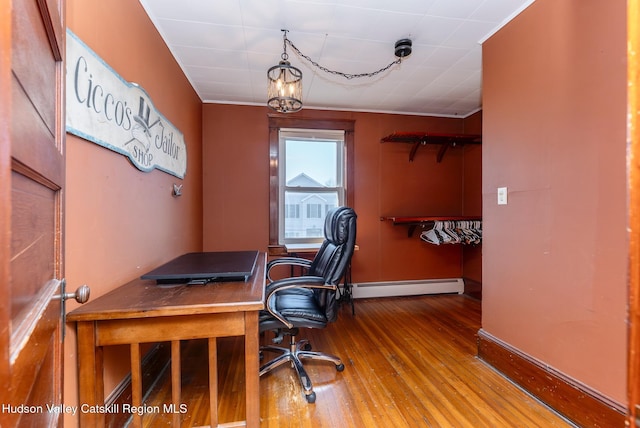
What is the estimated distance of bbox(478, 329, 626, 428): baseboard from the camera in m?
1.27

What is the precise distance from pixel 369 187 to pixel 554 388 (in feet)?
8.12

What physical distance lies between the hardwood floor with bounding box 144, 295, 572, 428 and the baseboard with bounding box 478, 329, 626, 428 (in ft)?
0.20

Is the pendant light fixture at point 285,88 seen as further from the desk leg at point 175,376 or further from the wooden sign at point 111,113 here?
the desk leg at point 175,376

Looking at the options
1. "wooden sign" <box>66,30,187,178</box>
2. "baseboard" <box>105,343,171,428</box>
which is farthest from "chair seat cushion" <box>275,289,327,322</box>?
"wooden sign" <box>66,30,187,178</box>

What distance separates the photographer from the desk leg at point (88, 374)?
1.05 meters

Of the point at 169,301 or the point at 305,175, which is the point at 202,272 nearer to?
the point at 169,301

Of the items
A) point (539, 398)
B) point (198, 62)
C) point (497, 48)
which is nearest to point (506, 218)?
point (539, 398)

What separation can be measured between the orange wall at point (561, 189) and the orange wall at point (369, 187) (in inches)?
61.8

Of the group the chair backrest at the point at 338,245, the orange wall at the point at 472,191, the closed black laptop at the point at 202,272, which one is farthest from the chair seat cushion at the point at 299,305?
the orange wall at the point at 472,191

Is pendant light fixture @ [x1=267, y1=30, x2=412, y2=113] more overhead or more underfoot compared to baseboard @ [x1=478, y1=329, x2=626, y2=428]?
more overhead

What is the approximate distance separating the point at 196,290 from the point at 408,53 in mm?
2222

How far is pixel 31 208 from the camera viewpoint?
20.8 inches

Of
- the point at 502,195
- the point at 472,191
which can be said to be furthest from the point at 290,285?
the point at 472,191

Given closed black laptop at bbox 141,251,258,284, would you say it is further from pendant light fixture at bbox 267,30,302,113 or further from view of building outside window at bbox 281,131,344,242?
view of building outside window at bbox 281,131,344,242
